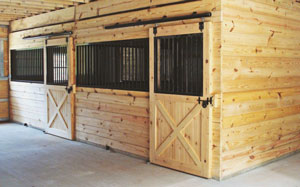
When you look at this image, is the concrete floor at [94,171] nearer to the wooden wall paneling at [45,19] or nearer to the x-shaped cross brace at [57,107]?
the x-shaped cross brace at [57,107]

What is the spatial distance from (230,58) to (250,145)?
116 centimetres

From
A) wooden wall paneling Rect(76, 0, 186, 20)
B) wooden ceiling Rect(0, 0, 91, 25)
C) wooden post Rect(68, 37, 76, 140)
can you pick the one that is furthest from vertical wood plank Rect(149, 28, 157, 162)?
wooden post Rect(68, 37, 76, 140)

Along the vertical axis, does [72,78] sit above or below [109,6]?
below

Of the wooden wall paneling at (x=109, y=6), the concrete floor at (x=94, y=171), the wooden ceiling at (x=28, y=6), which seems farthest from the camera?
the wooden ceiling at (x=28, y=6)

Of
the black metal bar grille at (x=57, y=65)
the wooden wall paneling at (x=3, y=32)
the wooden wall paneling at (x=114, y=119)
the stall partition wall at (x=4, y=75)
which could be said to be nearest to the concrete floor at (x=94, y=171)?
the wooden wall paneling at (x=114, y=119)

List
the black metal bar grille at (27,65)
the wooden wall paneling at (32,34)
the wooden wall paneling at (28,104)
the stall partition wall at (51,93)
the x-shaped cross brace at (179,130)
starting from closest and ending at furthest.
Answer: the x-shaped cross brace at (179,130), the stall partition wall at (51,93), the wooden wall paneling at (32,34), the wooden wall paneling at (28,104), the black metal bar grille at (27,65)

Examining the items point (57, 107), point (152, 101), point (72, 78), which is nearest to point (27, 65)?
point (57, 107)

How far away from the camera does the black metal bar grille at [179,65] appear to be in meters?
4.24

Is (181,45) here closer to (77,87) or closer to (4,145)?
(77,87)

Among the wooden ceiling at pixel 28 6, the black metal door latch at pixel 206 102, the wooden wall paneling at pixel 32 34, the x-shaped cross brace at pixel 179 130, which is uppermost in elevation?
the wooden ceiling at pixel 28 6

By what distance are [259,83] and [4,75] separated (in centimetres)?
628

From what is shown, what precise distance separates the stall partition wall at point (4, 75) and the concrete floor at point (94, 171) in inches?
116

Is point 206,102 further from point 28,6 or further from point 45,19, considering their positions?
point 45,19

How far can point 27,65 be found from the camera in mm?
7988
